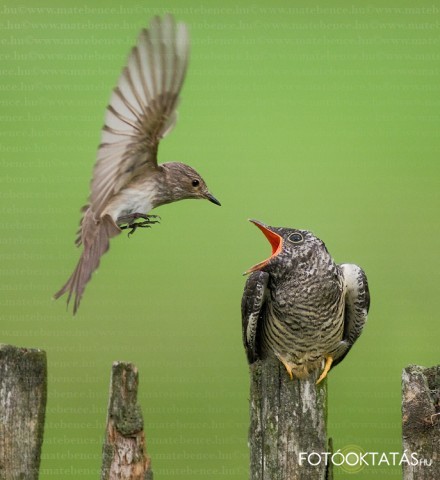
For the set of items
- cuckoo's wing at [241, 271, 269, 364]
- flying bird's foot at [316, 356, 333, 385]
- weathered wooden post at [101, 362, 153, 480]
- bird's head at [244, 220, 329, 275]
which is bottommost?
weathered wooden post at [101, 362, 153, 480]

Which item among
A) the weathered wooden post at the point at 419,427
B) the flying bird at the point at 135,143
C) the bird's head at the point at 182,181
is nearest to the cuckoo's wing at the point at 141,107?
the flying bird at the point at 135,143

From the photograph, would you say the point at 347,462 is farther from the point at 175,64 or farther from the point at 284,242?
the point at 175,64

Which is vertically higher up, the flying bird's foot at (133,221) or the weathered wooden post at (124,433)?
the flying bird's foot at (133,221)

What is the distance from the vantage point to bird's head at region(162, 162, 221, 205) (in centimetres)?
364

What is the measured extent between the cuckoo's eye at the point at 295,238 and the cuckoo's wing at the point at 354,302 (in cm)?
42

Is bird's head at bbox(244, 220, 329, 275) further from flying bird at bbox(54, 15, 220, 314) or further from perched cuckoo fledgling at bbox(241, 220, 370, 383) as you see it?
flying bird at bbox(54, 15, 220, 314)

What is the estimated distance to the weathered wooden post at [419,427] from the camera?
8.70 ft

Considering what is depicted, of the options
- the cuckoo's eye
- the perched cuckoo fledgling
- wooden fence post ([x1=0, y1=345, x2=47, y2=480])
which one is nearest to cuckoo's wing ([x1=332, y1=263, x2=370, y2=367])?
the perched cuckoo fledgling

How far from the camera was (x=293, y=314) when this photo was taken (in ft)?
11.8

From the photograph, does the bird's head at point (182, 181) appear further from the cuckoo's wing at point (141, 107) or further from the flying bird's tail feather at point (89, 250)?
the flying bird's tail feather at point (89, 250)

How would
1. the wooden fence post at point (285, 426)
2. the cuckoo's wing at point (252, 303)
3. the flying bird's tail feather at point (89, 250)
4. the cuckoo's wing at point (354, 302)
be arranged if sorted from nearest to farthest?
the wooden fence post at point (285, 426), the flying bird's tail feather at point (89, 250), the cuckoo's wing at point (252, 303), the cuckoo's wing at point (354, 302)

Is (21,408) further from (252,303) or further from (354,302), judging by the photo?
(354,302)

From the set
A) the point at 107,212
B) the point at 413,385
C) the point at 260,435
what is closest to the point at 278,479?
the point at 260,435

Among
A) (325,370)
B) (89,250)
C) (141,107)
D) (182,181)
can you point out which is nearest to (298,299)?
(325,370)
